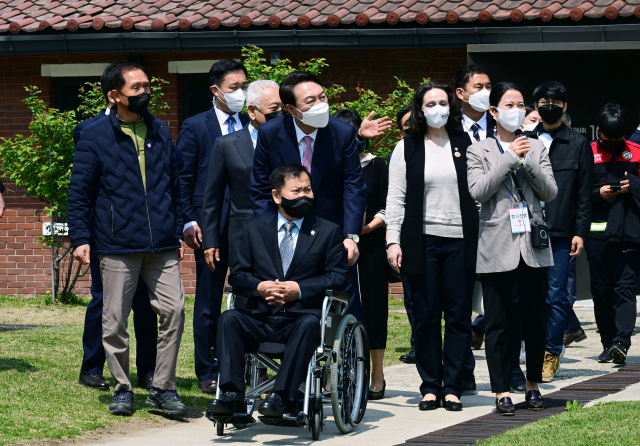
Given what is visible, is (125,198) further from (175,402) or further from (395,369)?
(395,369)

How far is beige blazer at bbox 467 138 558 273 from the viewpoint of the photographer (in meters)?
6.55

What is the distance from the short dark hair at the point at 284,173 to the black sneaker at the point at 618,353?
3.52m

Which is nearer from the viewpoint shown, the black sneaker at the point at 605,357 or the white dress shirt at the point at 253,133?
the white dress shirt at the point at 253,133

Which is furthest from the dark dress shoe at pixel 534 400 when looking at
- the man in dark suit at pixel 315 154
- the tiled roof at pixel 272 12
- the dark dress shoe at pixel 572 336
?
the tiled roof at pixel 272 12

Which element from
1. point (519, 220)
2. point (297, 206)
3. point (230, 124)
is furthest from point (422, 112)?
point (230, 124)

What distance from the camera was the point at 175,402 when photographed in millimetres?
6574

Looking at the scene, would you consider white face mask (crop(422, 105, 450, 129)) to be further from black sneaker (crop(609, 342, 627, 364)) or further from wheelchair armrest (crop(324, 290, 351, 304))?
black sneaker (crop(609, 342, 627, 364))

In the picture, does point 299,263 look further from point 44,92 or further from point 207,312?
point 44,92

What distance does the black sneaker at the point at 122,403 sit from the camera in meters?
6.48

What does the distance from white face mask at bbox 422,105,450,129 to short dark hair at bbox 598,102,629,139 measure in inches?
97.7

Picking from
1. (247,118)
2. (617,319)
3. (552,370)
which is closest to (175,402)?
(247,118)

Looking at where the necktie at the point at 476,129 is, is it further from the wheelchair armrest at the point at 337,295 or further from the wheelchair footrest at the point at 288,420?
the wheelchair footrest at the point at 288,420

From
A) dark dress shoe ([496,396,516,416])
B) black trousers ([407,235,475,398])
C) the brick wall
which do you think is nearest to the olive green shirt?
black trousers ([407,235,475,398])

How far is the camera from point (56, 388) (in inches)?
279
